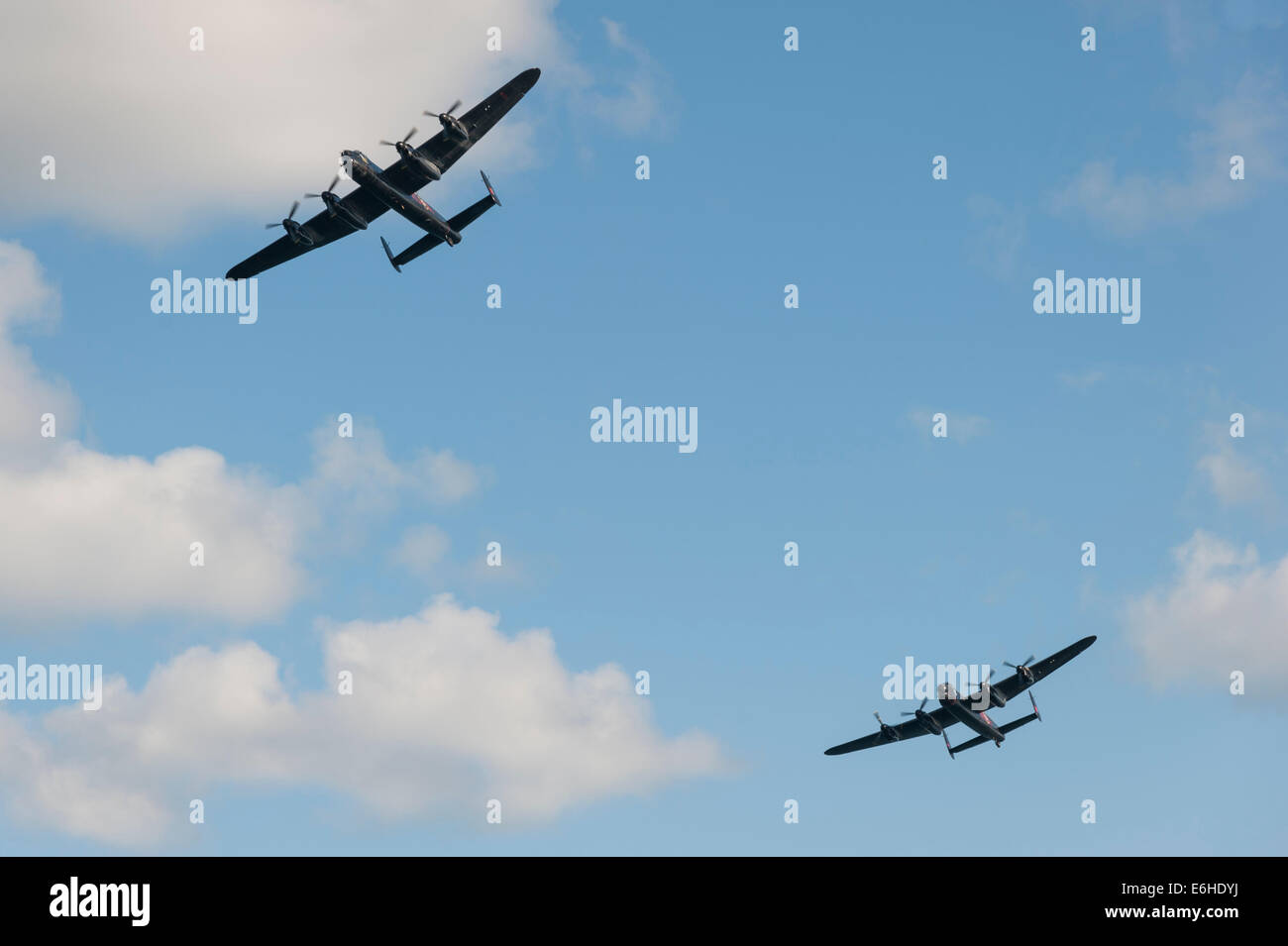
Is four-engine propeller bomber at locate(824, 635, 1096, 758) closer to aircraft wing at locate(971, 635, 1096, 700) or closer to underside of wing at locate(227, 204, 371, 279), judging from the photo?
aircraft wing at locate(971, 635, 1096, 700)

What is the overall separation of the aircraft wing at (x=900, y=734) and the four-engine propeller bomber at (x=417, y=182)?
53381mm

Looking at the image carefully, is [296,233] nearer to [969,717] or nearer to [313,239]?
[313,239]

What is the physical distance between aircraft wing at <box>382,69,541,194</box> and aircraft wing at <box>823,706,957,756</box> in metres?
56.9

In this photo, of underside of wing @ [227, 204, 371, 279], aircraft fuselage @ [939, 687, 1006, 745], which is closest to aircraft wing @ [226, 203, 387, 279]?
underside of wing @ [227, 204, 371, 279]

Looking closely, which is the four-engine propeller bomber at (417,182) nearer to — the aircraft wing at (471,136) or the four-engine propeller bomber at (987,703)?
the aircraft wing at (471,136)

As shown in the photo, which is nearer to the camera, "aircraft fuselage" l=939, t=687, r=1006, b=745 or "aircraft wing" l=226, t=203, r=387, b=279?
"aircraft wing" l=226, t=203, r=387, b=279

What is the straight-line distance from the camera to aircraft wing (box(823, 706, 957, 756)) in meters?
97.4

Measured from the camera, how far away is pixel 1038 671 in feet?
318

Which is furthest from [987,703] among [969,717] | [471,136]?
[471,136]

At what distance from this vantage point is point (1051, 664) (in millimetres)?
96875
